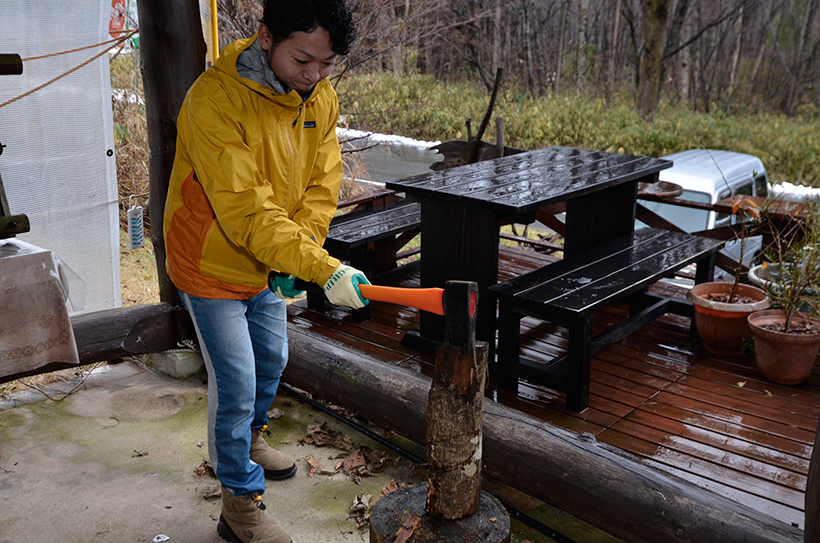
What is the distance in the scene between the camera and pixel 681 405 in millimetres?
3881

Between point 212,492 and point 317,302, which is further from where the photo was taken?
point 317,302

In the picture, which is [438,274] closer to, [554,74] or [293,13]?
[293,13]

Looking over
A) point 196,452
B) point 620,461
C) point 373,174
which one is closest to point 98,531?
point 196,452

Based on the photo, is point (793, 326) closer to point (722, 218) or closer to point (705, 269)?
point (705, 269)

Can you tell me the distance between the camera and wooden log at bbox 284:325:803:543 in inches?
98.0

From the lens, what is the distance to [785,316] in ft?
13.8

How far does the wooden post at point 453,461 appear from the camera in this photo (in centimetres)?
190

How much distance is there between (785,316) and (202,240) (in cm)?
335

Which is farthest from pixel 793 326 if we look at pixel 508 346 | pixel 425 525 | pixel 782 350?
pixel 425 525

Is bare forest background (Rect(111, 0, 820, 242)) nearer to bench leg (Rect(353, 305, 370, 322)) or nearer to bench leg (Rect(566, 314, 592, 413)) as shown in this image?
bench leg (Rect(353, 305, 370, 322))

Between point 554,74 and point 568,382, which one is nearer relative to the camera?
point 568,382

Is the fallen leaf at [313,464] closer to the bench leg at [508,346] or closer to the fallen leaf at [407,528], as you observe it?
the bench leg at [508,346]

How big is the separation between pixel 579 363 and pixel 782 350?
1211 millimetres

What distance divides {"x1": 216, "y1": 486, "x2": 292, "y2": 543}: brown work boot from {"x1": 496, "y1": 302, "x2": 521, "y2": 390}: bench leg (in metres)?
1.63
